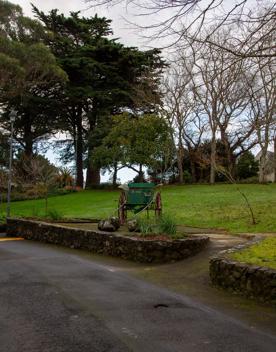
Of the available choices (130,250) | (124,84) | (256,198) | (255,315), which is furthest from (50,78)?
(255,315)

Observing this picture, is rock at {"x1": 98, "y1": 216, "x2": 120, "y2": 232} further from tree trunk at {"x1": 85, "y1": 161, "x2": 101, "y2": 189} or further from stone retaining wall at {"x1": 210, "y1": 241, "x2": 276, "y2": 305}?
tree trunk at {"x1": 85, "y1": 161, "x2": 101, "y2": 189}

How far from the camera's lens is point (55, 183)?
3853 cm

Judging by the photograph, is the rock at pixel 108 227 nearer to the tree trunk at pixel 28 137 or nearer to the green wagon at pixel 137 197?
the green wagon at pixel 137 197

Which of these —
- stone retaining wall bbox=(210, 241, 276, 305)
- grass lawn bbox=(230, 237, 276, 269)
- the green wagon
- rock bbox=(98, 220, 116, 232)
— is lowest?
stone retaining wall bbox=(210, 241, 276, 305)

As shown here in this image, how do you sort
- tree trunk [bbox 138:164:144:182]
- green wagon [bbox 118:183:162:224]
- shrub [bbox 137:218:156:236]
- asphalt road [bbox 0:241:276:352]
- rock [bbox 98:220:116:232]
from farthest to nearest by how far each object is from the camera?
tree trunk [bbox 138:164:144:182] → green wagon [bbox 118:183:162:224] → rock [bbox 98:220:116:232] → shrub [bbox 137:218:156:236] → asphalt road [bbox 0:241:276:352]

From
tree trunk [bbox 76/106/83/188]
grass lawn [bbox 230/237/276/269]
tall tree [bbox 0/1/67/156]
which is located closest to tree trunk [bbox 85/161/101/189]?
tree trunk [bbox 76/106/83/188]

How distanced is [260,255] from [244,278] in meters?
1.23

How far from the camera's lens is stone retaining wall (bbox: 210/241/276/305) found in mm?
7129

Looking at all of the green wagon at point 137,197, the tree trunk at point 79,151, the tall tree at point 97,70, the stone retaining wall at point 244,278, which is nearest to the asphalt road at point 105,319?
the stone retaining wall at point 244,278

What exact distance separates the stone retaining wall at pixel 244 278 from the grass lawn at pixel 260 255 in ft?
0.93

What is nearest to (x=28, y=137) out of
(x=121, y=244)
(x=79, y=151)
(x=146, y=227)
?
(x=79, y=151)

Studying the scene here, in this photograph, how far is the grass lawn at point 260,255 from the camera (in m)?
8.04

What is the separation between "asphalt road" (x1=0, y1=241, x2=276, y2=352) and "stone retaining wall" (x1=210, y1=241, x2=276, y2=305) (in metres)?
0.99

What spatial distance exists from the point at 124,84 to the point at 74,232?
26.4 meters
